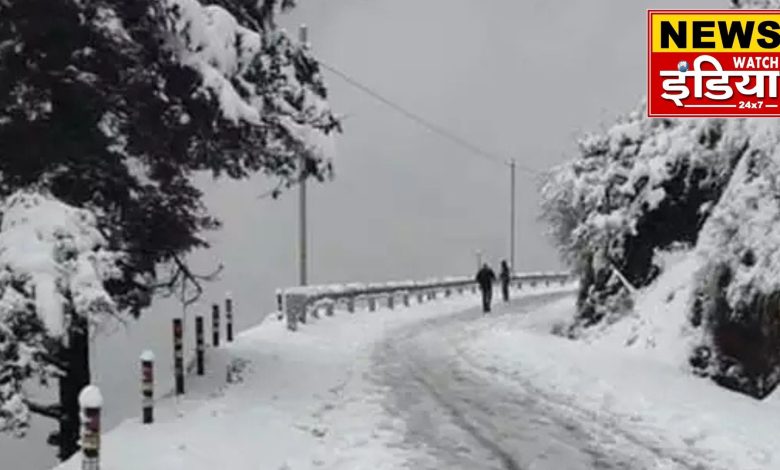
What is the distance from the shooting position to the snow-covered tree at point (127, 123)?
530 inches

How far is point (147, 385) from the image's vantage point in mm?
12469

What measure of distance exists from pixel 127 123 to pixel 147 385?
4396 mm

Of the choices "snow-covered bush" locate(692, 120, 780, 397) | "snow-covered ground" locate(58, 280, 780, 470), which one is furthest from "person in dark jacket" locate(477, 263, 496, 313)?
"snow-covered bush" locate(692, 120, 780, 397)

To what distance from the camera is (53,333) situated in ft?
38.9

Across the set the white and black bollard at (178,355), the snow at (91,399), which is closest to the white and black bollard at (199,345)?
the white and black bollard at (178,355)

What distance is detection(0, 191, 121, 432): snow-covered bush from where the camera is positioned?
39.0 feet

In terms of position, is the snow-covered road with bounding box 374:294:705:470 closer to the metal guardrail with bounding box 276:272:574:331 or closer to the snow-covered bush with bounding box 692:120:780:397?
the snow-covered bush with bounding box 692:120:780:397

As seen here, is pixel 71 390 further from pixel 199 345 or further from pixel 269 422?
pixel 269 422

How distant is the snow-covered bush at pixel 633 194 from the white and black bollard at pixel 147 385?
1163 cm

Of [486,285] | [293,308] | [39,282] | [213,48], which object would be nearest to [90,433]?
[39,282]

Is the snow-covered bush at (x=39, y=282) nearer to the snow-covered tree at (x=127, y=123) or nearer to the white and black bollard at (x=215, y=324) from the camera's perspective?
the snow-covered tree at (x=127, y=123)

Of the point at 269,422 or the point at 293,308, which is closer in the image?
the point at 269,422

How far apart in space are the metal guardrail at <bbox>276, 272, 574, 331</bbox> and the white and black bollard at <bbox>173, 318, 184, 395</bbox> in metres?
12.2

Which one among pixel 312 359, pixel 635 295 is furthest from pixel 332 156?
pixel 635 295
